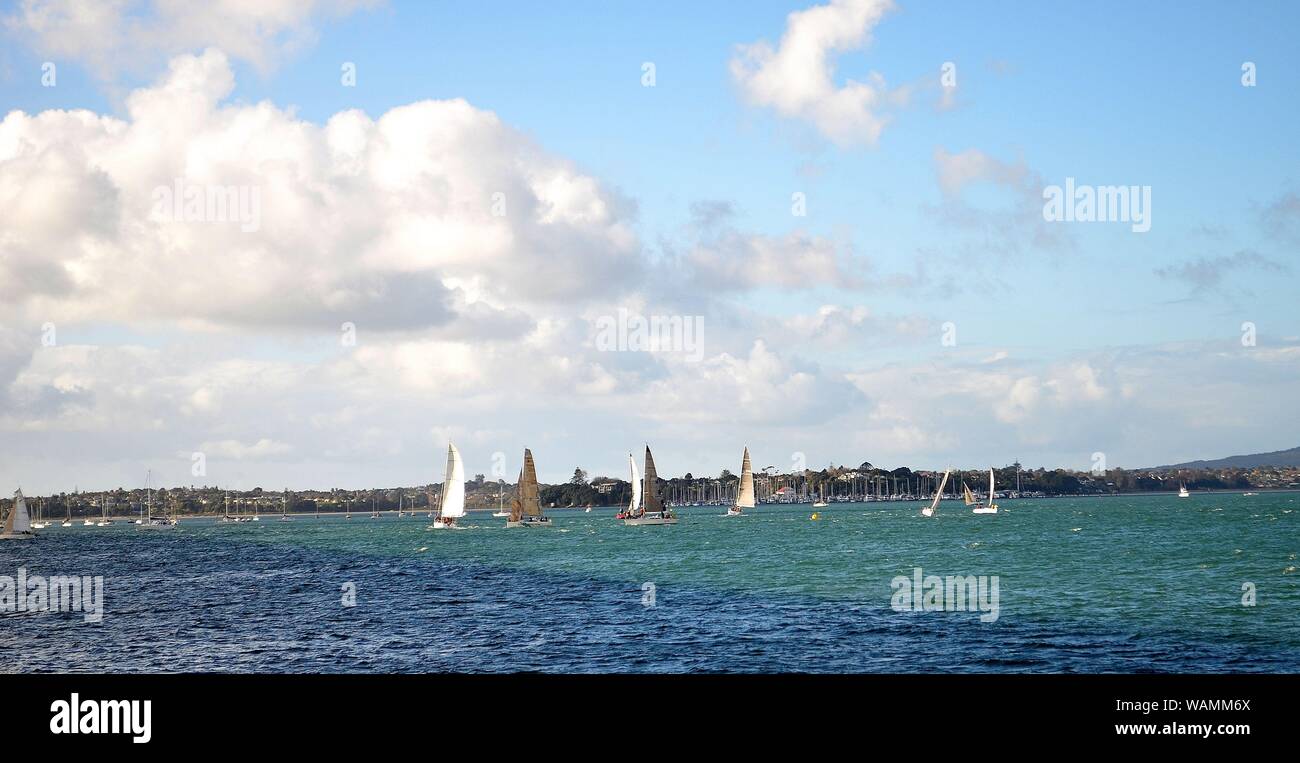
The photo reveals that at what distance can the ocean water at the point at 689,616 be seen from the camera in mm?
41719

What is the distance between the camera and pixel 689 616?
5672 centimetres
